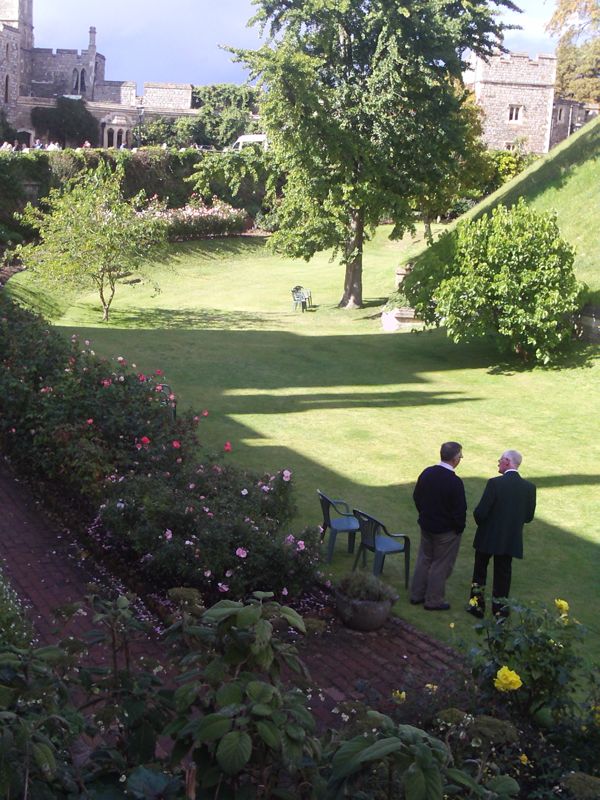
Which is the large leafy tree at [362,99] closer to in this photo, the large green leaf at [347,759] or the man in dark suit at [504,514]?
the man in dark suit at [504,514]

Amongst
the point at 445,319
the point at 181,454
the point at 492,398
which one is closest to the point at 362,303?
the point at 445,319

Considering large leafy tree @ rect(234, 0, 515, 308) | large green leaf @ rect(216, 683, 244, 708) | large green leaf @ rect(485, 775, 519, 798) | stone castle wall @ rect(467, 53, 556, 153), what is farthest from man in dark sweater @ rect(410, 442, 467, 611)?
stone castle wall @ rect(467, 53, 556, 153)

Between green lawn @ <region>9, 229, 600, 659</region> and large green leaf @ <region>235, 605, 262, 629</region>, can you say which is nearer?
large green leaf @ <region>235, 605, 262, 629</region>

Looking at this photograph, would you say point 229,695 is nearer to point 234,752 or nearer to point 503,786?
point 234,752

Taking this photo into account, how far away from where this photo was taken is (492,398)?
17328 mm

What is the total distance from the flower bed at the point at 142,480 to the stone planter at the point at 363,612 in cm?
44

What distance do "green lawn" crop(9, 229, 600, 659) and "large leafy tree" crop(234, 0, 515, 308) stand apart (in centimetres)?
367

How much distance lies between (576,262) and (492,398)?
7.69 meters

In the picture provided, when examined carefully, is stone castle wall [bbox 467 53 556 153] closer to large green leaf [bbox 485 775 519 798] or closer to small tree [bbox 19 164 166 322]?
small tree [bbox 19 164 166 322]

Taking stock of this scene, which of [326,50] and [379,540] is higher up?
[326,50]

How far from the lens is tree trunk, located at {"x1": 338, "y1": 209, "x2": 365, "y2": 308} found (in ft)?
90.0

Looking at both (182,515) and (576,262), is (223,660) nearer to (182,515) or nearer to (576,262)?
(182,515)

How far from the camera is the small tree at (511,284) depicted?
61.4 feet

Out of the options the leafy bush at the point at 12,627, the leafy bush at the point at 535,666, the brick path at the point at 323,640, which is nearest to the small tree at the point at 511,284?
the brick path at the point at 323,640
